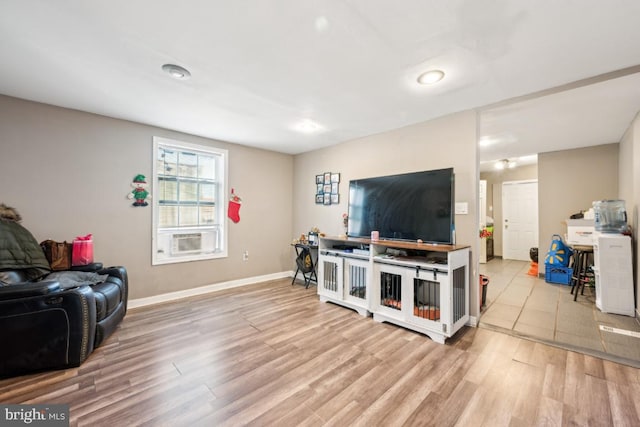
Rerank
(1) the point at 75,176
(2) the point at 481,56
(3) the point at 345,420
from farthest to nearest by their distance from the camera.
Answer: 1. (1) the point at 75,176
2. (2) the point at 481,56
3. (3) the point at 345,420

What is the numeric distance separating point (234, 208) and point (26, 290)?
2629 mm

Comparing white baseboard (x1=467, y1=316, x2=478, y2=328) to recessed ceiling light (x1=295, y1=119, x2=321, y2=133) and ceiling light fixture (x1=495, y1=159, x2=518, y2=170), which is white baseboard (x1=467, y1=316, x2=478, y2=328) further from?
ceiling light fixture (x1=495, y1=159, x2=518, y2=170)

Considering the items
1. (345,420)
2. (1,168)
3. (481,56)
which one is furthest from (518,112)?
(1,168)

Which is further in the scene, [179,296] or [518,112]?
[179,296]

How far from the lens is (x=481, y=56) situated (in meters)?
1.94

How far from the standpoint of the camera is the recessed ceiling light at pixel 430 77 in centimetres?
217

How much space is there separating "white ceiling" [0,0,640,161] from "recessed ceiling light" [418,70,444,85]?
8 centimetres

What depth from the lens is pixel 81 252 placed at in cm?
280

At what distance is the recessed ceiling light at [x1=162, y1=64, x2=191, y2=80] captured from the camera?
2.12 metres

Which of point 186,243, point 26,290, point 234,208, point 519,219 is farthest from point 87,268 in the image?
point 519,219

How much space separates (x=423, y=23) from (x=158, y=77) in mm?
2190

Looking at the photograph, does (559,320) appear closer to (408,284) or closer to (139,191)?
(408,284)

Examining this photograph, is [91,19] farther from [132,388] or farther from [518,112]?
[518,112]

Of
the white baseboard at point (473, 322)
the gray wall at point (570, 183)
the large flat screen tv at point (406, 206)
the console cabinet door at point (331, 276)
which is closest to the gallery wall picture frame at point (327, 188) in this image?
the large flat screen tv at point (406, 206)
